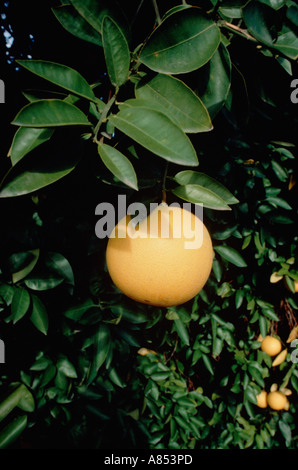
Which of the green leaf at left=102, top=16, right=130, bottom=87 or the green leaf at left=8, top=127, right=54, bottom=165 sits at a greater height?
the green leaf at left=102, top=16, right=130, bottom=87

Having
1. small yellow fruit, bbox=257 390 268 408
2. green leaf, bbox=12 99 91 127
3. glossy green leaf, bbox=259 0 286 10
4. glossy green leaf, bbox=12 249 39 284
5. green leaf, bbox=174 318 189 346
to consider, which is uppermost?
glossy green leaf, bbox=259 0 286 10

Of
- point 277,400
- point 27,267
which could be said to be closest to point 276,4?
point 27,267

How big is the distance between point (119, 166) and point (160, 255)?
9.2 inches

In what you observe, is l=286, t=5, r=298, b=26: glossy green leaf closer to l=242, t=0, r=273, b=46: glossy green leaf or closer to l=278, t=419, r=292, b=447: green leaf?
l=242, t=0, r=273, b=46: glossy green leaf

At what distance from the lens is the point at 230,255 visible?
112 cm

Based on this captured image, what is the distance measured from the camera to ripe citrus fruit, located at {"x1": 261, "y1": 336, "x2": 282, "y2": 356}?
1495 millimetres

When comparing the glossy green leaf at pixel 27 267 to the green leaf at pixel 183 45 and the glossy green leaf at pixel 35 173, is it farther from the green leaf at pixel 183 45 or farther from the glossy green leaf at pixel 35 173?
the green leaf at pixel 183 45

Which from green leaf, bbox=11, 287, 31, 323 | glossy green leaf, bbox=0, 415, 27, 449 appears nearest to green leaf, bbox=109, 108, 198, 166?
green leaf, bbox=11, 287, 31, 323

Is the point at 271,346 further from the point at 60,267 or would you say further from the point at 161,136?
the point at 161,136

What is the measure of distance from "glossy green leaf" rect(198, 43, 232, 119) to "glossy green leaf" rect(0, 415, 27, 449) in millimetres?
1124

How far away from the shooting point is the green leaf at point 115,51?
0.53 m

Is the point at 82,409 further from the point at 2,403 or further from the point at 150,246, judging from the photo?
the point at 150,246

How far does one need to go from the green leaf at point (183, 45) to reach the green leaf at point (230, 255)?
708 millimetres

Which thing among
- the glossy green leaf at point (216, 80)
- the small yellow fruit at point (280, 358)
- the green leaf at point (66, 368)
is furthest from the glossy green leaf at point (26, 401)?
the small yellow fruit at point (280, 358)
